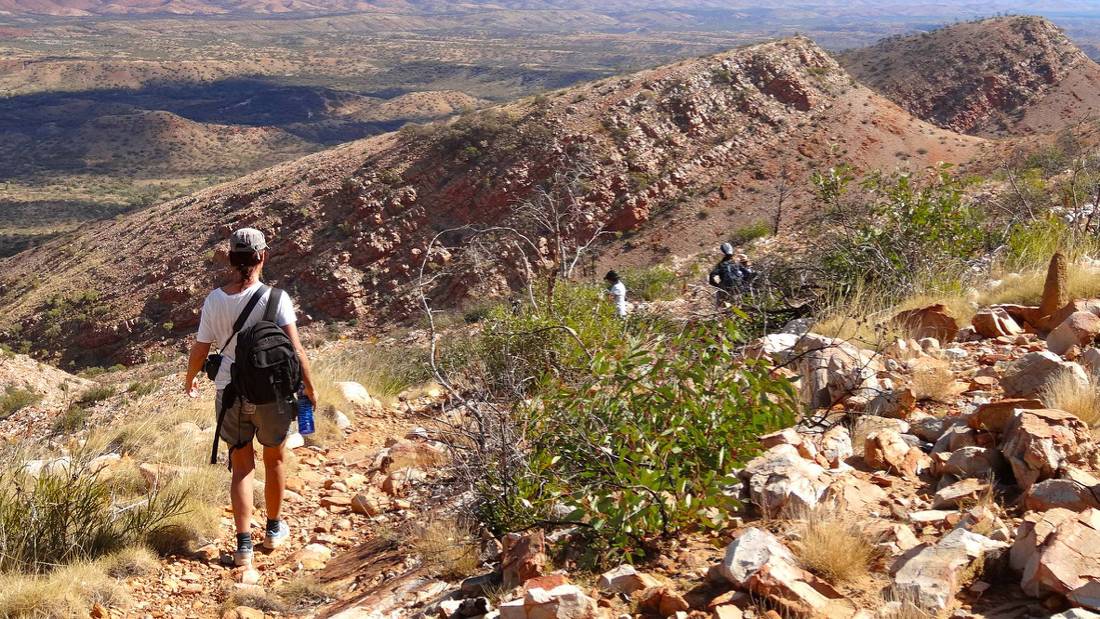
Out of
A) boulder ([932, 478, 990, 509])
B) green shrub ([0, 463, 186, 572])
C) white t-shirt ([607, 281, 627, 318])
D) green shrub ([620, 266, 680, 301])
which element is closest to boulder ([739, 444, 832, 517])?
boulder ([932, 478, 990, 509])

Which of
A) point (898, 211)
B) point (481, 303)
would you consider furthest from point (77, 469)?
point (481, 303)

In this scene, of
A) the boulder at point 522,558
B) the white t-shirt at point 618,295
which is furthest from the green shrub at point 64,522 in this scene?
the white t-shirt at point 618,295

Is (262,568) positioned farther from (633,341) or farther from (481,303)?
(481,303)

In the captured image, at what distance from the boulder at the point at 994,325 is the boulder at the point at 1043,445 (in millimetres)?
1951

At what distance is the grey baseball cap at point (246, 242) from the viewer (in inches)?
140

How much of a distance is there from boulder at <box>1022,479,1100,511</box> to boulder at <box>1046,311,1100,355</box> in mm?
1872

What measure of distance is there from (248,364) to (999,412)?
3.04 meters

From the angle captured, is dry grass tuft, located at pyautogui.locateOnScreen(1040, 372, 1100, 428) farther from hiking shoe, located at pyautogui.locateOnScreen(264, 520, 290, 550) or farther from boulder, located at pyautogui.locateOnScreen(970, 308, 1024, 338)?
hiking shoe, located at pyautogui.locateOnScreen(264, 520, 290, 550)

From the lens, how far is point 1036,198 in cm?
1135

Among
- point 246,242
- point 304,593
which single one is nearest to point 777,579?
point 304,593

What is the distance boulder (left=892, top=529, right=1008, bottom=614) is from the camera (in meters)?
2.29

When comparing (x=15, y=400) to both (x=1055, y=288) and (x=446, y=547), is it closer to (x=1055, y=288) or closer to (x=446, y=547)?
(x=446, y=547)

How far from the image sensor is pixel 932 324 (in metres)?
5.10

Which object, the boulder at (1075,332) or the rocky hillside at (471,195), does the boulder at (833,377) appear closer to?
the boulder at (1075,332)
